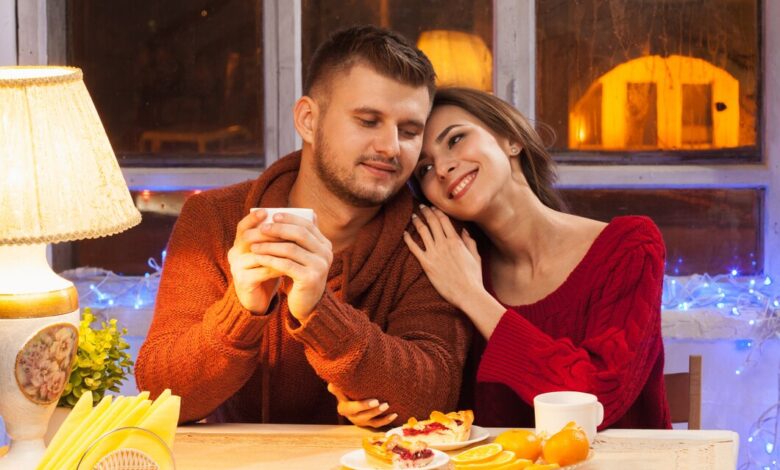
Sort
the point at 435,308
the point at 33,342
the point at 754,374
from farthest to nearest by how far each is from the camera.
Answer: the point at 754,374 < the point at 435,308 < the point at 33,342

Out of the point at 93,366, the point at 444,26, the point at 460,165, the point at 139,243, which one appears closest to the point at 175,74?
the point at 139,243

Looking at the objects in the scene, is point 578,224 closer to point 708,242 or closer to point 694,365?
point 694,365

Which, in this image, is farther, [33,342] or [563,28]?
[563,28]

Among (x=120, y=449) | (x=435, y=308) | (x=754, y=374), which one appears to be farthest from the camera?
(x=754, y=374)

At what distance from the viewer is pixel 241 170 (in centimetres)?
348

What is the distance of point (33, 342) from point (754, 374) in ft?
7.94

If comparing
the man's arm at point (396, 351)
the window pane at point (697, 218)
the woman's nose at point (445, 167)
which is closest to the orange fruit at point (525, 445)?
the man's arm at point (396, 351)

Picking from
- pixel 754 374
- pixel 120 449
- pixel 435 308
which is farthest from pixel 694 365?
pixel 120 449

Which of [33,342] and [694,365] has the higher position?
[33,342]

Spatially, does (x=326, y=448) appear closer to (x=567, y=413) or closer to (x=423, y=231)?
(x=567, y=413)

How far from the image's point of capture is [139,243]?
3.61 metres

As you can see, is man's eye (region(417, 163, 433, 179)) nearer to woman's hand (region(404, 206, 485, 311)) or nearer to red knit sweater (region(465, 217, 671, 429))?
woman's hand (region(404, 206, 485, 311))

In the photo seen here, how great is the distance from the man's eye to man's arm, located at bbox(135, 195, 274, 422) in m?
0.46

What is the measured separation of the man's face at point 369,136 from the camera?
2.18m
